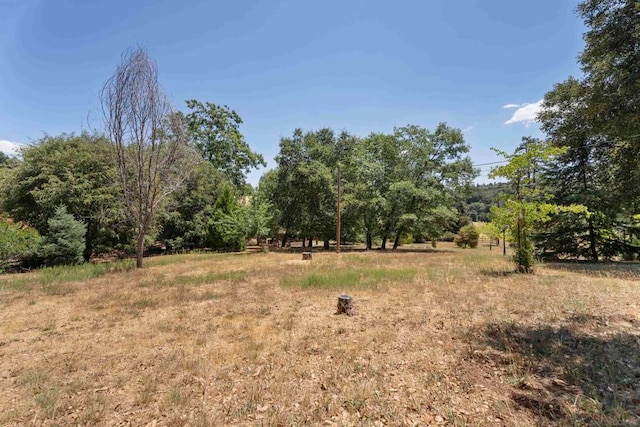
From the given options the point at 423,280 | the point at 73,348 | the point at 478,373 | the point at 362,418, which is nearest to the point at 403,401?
the point at 362,418

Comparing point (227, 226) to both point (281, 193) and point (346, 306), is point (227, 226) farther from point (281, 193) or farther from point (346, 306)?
point (346, 306)

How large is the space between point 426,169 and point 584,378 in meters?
23.9

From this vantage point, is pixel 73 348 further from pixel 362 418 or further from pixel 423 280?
pixel 423 280

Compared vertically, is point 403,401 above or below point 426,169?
below

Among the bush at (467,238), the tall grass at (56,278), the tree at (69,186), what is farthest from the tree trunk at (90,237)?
the bush at (467,238)

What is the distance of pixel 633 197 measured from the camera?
1338 cm

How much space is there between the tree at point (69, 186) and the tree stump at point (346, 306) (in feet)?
52.1

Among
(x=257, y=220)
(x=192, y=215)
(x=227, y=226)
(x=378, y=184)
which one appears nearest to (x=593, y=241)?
(x=378, y=184)

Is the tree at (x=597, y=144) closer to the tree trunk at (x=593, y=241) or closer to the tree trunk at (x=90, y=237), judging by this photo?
the tree trunk at (x=593, y=241)

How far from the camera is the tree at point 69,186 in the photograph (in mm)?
16641

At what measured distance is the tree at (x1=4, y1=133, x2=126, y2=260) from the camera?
54.6 feet

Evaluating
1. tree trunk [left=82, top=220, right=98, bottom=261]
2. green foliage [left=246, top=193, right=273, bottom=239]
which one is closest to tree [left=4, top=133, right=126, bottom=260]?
tree trunk [left=82, top=220, right=98, bottom=261]

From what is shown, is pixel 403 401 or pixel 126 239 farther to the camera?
pixel 126 239

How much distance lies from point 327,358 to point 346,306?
212cm
